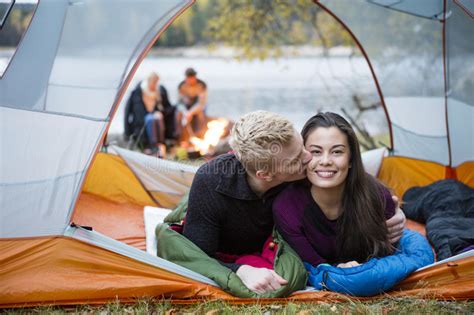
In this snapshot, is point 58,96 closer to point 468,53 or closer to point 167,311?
point 167,311

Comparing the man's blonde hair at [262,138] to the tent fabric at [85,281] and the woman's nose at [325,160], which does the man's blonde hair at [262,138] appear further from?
the tent fabric at [85,281]

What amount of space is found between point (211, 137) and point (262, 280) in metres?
4.00

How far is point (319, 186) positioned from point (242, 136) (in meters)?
0.45

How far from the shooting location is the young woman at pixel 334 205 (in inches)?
108

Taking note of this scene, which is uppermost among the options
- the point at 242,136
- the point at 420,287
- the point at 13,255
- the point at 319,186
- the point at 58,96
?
the point at 58,96

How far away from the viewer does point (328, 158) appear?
8.95ft

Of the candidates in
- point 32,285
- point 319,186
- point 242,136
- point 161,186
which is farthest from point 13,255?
point 161,186

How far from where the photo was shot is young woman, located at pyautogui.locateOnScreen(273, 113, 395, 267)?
9.02ft

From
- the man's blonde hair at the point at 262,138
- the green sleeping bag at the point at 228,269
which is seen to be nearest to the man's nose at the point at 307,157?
the man's blonde hair at the point at 262,138

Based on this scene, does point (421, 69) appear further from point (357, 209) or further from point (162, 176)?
point (357, 209)

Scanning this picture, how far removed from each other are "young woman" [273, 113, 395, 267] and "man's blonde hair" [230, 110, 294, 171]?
220mm

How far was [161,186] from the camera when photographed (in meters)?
4.27

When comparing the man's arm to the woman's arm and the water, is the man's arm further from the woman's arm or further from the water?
the water

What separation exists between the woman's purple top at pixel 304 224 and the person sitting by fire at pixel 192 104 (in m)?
4.47
